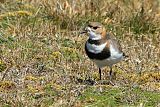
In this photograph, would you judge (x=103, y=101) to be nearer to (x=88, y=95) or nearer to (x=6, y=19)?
(x=88, y=95)

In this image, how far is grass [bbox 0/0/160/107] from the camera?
5.42m

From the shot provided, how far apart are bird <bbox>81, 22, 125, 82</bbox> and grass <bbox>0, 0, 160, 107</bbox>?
280 millimetres

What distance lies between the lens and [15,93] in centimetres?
534

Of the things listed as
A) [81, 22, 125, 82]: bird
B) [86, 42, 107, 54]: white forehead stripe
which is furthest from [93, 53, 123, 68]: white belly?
[86, 42, 107, 54]: white forehead stripe

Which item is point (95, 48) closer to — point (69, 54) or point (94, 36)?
point (94, 36)

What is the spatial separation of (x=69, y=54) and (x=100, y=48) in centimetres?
136

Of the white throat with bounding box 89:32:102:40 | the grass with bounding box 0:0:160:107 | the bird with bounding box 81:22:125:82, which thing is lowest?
the grass with bounding box 0:0:160:107

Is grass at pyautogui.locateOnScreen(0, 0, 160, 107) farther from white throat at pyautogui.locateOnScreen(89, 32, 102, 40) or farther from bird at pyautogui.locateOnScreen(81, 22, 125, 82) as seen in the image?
white throat at pyautogui.locateOnScreen(89, 32, 102, 40)

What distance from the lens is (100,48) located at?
5930 millimetres

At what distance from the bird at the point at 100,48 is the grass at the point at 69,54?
28cm

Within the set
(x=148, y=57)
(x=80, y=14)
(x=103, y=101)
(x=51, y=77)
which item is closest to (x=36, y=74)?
(x=51, y=77)

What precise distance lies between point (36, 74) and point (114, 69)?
3.29ft

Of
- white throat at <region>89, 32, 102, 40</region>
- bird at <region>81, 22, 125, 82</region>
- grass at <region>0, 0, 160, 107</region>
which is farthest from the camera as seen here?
white throat at <region>89, 32, 102, 40</region>

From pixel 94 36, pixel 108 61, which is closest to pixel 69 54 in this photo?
pixel 94 36
